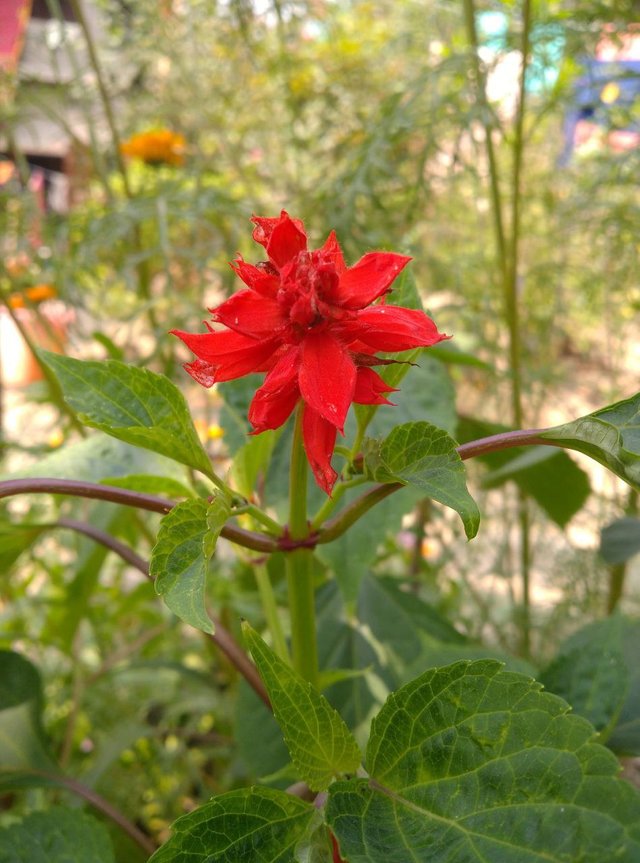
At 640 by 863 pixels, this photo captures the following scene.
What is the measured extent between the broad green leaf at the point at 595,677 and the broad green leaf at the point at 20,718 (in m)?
0.31

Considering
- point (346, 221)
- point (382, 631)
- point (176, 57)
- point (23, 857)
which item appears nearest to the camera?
point (23, 857)

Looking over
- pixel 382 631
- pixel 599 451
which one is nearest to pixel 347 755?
pixel 599 451

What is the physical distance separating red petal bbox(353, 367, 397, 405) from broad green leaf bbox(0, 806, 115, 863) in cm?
26

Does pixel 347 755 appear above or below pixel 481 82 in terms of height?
below

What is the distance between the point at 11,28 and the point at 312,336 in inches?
35.0

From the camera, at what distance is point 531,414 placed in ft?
3.30

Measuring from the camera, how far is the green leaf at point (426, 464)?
0.27 meters

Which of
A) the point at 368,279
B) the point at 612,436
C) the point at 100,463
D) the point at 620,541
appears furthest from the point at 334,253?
the point at 620,541

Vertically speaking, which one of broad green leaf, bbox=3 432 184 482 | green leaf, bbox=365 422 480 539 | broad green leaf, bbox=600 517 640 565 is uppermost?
green leaf, bbox=365 422 480 539

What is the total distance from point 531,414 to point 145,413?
74 cm

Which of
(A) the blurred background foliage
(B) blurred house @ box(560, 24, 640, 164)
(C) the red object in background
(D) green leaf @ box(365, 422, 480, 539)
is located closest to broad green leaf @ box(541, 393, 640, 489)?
(D) green leaf @ box(365, 422, 480, 539)

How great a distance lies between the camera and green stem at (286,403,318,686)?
324mm

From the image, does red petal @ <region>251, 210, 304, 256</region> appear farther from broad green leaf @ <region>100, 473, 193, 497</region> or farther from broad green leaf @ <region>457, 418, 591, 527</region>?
broad green leaf @ <region>457, 418, 591, 527</region>

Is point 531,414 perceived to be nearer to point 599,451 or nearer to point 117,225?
point 117,225
